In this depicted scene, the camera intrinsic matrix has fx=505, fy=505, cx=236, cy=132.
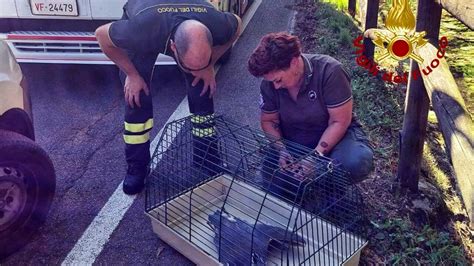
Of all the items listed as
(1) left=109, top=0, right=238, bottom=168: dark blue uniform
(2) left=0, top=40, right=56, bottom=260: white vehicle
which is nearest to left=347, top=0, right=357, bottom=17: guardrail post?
(1) left=109, top=0, right=238, bottom=168: dark blue uniform

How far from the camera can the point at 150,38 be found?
304 cm

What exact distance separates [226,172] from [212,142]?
0.82ft

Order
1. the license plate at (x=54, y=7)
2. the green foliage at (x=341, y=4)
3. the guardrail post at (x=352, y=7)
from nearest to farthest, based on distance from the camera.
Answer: the license plate at (x=54, y=7) < the guardrail post at (x=352, y=7) < the green foliage at (x=341, y=4)

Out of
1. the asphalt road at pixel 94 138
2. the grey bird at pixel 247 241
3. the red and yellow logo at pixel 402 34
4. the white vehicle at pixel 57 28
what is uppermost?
the red and yellow logo at pixel 402 34

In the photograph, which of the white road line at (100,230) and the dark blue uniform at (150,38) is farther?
the dark blue uniform at (150,38)

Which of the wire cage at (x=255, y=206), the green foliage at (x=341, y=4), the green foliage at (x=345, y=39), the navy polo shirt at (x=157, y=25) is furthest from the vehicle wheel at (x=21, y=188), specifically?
the green foliage at (x=341, y=4)

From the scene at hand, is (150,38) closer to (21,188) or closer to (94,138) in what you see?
(21,188)

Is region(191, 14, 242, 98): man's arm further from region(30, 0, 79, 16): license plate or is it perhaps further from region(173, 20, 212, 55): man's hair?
region(30, 0, 79, 16): license plate

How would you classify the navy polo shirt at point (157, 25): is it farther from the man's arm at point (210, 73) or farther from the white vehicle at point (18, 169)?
the white vehicle at point (18, 169)

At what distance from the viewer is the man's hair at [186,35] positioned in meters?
2.78

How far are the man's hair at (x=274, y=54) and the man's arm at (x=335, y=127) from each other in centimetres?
43

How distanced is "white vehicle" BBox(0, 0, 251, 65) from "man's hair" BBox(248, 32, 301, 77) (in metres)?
1.94

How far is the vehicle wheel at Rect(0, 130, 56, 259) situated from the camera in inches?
106

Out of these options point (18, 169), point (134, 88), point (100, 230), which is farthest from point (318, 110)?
point (18, 169)
